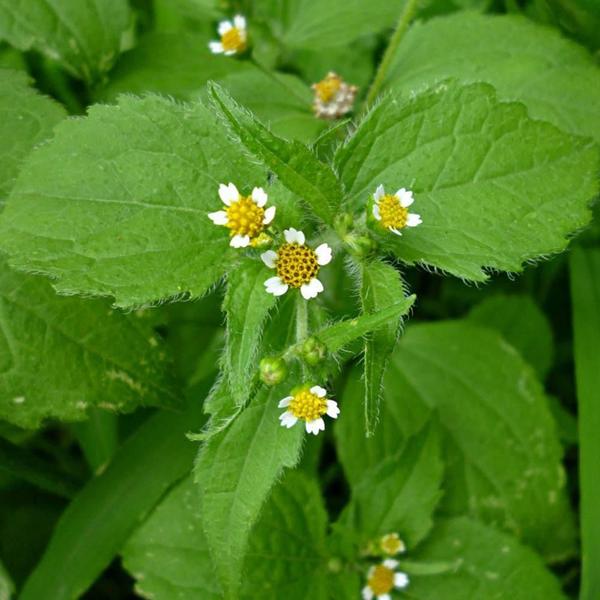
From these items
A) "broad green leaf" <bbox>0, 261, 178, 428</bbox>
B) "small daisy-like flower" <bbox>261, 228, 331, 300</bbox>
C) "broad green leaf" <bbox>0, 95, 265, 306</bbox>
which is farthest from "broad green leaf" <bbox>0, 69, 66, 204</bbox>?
"small daisy-like flower" <bbox>261, 228, 331, 300</bbox>

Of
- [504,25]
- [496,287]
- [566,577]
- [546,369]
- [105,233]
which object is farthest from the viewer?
[496,287]

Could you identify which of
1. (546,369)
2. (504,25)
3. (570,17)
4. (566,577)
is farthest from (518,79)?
(566,577)

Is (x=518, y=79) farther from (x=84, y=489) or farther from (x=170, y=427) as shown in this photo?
(x=84, y=489)

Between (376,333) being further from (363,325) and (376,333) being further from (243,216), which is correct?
(243,216)

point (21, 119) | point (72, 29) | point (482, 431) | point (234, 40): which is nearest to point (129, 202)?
point (21, 119)

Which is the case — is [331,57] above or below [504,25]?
below

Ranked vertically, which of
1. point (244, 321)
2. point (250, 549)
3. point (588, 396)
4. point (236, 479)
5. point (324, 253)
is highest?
point (324, 253)

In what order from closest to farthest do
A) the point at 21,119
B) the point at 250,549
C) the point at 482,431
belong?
the point at 21,119
the point at 250,549
the point at 482,431
